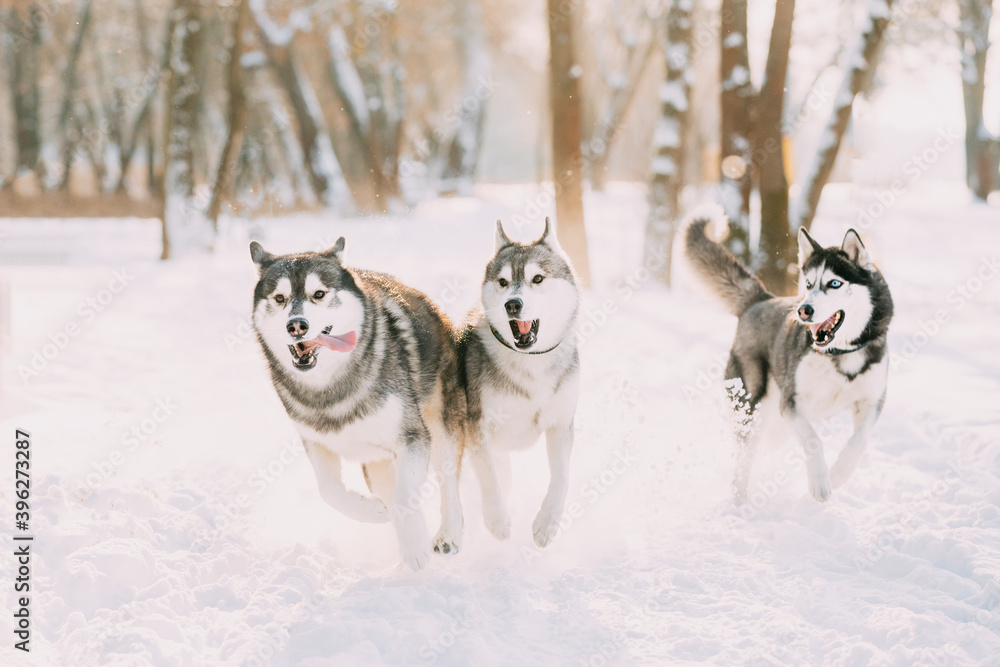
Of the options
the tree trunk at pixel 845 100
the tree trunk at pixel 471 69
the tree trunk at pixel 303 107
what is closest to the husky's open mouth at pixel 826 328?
the tree trunk at pixel 845 100

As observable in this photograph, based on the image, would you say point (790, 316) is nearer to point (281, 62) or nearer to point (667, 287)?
point (667, 287)

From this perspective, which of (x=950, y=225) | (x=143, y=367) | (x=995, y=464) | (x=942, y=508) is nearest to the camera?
(x=942, y=508)

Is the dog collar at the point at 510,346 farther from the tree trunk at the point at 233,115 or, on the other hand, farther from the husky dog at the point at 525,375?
the tree trunk at the point at 233,115

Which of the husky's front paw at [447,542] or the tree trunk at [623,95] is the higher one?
the tree trunk at [623,95]

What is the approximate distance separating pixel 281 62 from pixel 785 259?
1187cm

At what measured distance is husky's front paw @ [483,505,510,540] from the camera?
A: 4.11 metres

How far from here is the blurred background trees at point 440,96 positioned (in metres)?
9.52

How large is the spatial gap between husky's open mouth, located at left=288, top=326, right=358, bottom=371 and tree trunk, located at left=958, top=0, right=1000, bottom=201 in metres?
21.8

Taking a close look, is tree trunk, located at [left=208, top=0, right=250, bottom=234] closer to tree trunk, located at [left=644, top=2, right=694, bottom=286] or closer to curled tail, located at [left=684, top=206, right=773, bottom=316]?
tree trunk, located at [left=644, top=2, right=694, bottom=286]

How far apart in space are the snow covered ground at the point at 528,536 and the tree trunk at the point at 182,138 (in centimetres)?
503

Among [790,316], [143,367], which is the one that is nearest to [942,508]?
[790,316]

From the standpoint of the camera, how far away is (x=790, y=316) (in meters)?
4.82

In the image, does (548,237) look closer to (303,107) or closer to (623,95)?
(303,107)

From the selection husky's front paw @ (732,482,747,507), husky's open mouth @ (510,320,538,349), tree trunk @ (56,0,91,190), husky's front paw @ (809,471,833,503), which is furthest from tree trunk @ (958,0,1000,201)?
tree trunk @ (56,0,91,190)
